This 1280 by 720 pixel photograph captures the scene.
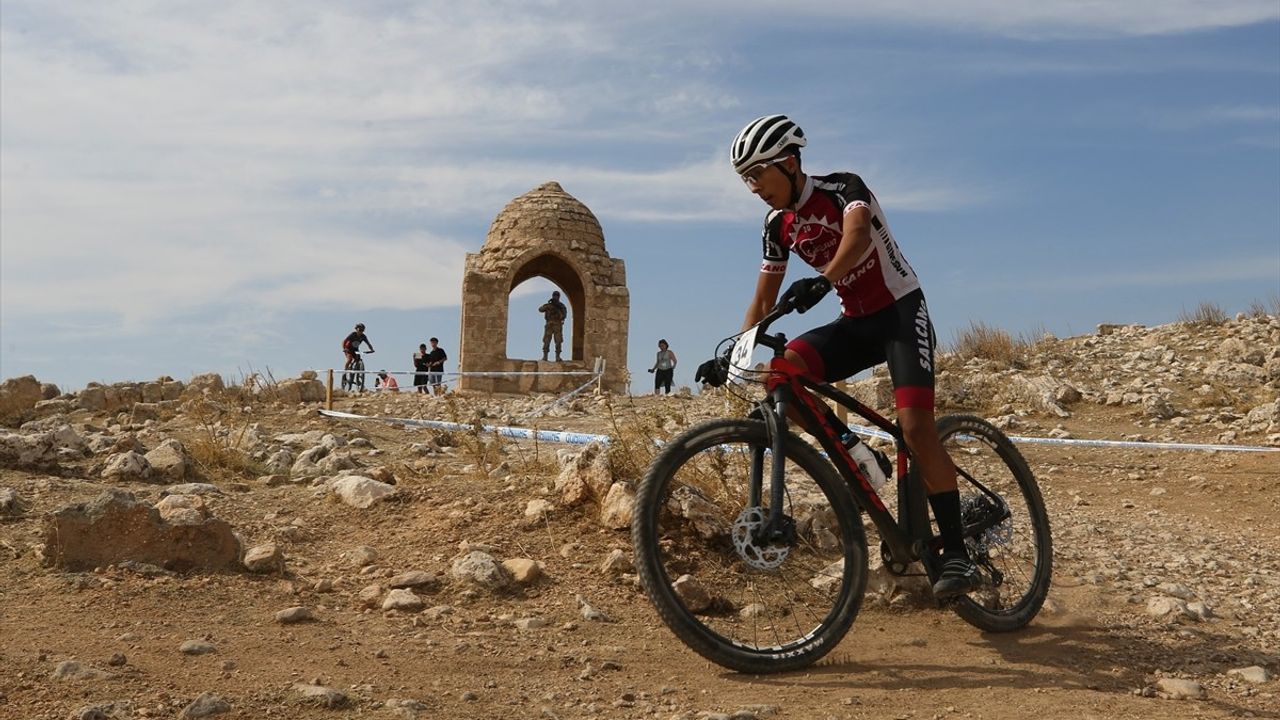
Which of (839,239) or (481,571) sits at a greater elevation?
(839,239)

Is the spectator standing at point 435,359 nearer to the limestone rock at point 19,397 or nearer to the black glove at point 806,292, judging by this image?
the limestone rock at point 19,397

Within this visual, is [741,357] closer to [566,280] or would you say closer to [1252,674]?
[1252,674]

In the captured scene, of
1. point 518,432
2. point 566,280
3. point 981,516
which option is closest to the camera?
point 981,516

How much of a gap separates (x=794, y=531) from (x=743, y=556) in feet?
0.65

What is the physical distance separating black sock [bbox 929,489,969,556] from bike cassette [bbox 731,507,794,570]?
742mm

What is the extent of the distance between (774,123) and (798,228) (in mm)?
402

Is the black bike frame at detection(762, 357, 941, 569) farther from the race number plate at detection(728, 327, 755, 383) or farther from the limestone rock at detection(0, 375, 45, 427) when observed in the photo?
the limestone rock at detection(0, 375, 45, 427)

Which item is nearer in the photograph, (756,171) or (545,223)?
(756,171)

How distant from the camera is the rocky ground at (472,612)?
11.4 ft

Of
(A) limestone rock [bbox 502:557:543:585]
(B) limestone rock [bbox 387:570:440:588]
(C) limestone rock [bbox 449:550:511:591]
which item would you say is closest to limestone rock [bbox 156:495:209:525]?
(B) limestone rock [bbox 387:570:440:588]

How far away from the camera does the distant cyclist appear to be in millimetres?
22875

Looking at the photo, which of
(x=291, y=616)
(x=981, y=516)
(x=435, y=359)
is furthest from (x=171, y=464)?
(x=435, y=359)

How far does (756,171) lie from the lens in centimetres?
416

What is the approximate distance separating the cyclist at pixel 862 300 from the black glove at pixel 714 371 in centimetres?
2
